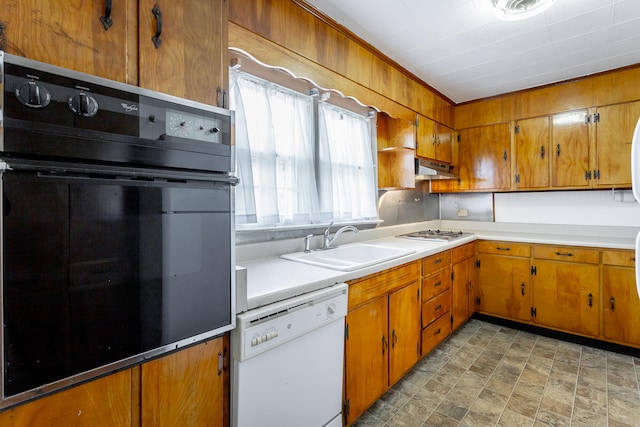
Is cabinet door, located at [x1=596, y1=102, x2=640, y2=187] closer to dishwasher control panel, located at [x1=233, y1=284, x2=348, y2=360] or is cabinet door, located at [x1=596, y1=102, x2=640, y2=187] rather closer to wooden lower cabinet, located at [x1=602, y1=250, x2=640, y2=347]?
wooden lower cabinet, located at [x1=602, y1=250, x2=640, y2=347]

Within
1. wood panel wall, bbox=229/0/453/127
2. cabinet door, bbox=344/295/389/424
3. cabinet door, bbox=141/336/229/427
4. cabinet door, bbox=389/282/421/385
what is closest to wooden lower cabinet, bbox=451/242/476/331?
cabinet door, bbox=389/282/421/385

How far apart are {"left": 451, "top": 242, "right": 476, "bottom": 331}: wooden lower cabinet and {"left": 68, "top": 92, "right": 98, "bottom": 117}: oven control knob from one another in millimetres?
2791

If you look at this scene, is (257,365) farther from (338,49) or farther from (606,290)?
(606,290)

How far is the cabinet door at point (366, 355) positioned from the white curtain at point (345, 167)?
2.90 ft

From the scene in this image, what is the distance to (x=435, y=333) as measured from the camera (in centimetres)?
253

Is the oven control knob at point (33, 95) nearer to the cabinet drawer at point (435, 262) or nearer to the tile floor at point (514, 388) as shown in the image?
the tile floor at point (514, 388)

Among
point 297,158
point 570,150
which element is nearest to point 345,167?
point 297,158

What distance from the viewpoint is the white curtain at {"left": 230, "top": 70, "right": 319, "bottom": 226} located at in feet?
5.96

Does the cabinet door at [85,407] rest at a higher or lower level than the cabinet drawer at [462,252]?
lower

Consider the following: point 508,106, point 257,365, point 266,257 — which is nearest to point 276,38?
point 266,257

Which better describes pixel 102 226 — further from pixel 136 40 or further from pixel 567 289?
pixel 567 289

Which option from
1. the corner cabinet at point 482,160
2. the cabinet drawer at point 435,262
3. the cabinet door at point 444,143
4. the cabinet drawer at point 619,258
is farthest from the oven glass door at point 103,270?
the corner cabinet at point 482,160

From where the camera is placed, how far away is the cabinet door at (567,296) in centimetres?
271

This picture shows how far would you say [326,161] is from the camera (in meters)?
2.39
